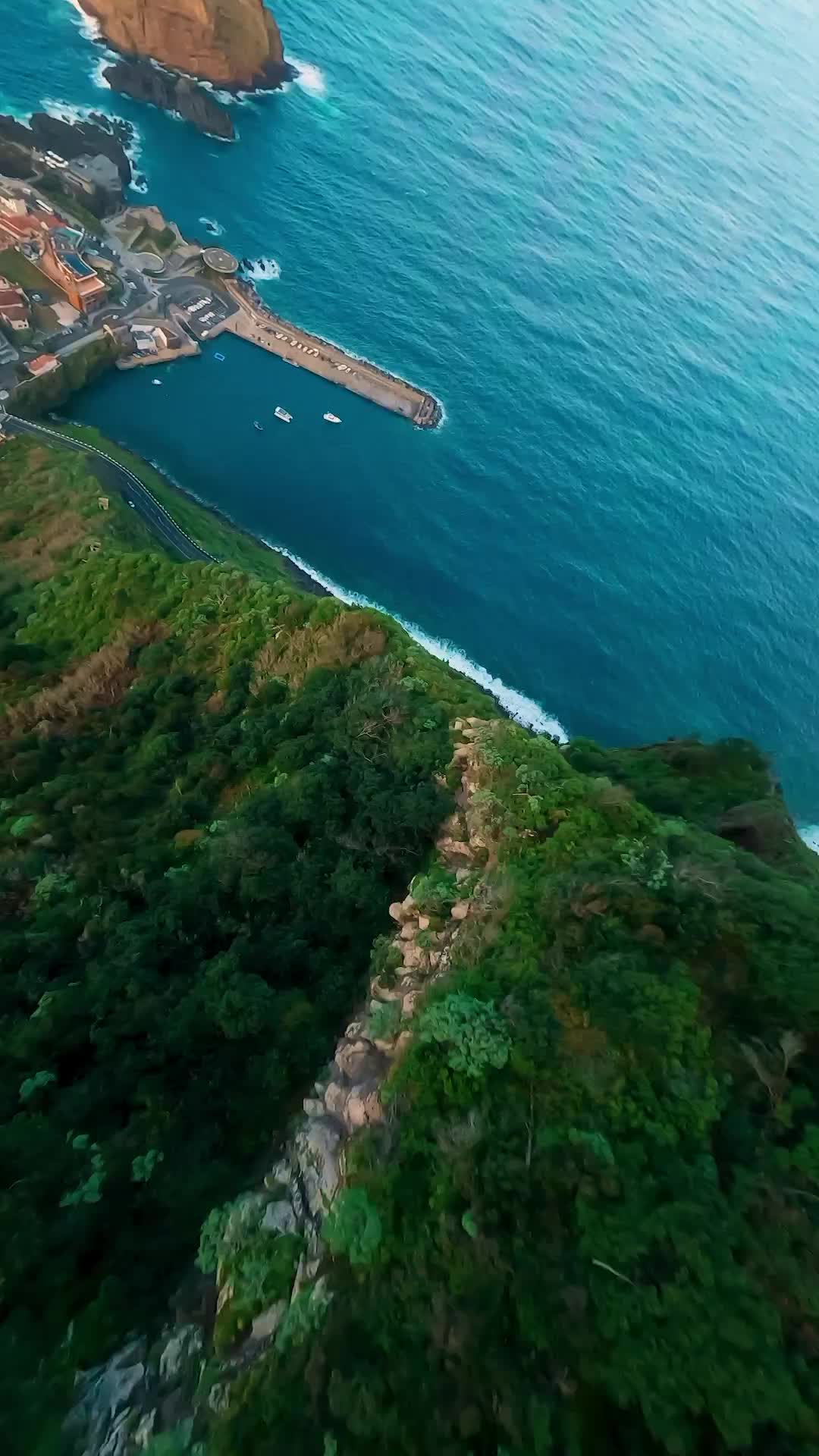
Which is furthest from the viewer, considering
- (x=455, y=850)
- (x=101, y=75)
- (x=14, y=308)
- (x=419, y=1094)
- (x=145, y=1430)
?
(x=101, y=75)

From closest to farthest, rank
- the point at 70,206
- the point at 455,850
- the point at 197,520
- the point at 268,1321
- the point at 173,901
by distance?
the point at 268,1321
the point at 455,850
the point at 173,901
the point at 197,520
the point at 70,206

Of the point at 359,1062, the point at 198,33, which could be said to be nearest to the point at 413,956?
the point at 359,1062

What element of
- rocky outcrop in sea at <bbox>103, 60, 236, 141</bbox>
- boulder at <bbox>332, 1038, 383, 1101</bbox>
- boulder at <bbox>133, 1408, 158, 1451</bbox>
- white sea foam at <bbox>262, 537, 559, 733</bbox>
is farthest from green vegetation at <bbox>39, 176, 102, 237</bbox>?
boulder at <bbox>133, 1408, 158, 1451</bbox>

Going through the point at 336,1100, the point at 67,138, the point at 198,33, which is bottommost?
the point at 67,138

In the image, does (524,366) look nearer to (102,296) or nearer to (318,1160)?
(102,296)

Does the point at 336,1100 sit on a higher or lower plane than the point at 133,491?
higher

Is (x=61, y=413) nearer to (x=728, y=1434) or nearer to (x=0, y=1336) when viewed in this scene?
(x=0, y=1336)

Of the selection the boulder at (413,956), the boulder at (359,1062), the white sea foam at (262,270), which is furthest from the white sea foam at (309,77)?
the boulder at (359,1062)
